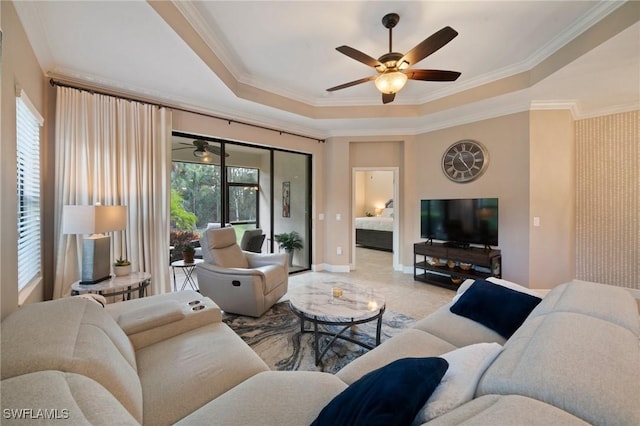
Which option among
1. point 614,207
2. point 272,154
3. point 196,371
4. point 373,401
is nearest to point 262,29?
point 272,154

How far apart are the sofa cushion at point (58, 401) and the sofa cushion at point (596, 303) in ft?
6.05

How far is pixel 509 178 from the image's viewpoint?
4.06 m

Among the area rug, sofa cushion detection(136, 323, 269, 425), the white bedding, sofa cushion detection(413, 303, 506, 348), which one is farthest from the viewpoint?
the white bedding

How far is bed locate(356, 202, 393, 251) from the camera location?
7344 millimetres

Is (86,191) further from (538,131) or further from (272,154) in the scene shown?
(538,131)

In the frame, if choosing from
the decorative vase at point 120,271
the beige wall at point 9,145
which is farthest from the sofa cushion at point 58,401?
the decorative vase at point 120,271

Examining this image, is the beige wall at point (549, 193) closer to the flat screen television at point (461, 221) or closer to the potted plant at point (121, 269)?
the flat screen television at point (461, 221)

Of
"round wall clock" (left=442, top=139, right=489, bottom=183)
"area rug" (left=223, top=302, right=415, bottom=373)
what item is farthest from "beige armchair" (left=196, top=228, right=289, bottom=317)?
"round wall clock" (left=442, top=139, right=489, bottom=183)

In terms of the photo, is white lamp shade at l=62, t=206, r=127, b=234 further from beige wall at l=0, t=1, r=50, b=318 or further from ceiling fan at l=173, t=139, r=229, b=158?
ceiling fan at l=173, t=139, r=229, b=158

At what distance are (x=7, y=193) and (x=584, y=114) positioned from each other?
21.5 ft

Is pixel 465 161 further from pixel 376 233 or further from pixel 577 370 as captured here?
pixel 577 370

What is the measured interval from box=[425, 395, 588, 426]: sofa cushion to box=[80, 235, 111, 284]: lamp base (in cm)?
305

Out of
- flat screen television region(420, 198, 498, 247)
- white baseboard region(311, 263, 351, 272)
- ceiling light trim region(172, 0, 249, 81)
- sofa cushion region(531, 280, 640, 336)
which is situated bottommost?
white baseboard region(311, 263, 351, 272)

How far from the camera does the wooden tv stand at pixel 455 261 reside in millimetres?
3908
